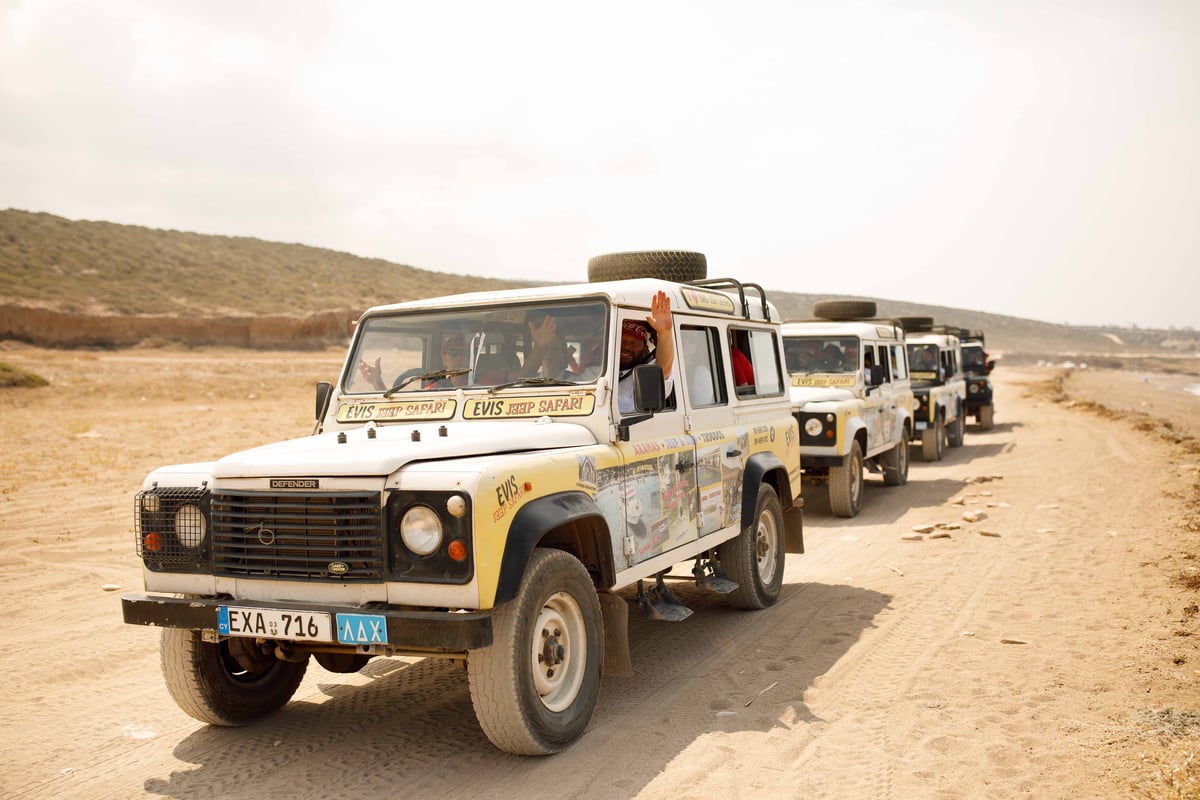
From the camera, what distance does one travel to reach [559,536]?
4.53m

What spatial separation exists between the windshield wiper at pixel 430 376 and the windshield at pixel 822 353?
7.24m

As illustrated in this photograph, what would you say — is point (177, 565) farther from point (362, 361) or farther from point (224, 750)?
point (362, 361)

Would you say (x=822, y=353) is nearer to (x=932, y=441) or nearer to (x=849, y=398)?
(x=849, y=398)

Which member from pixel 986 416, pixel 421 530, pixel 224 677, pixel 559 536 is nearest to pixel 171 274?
pixel 986 416

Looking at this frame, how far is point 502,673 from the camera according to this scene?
3945mm

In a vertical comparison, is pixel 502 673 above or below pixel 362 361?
below

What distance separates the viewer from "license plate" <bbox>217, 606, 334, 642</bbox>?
387 cm

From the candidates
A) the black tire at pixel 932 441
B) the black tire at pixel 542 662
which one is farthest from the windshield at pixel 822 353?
the black tire at pixel 542 662

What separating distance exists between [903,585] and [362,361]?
15.3 feet

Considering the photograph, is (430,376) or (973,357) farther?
(973,357)

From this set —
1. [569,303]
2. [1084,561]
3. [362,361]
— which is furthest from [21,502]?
[1084,561]

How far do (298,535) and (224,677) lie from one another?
119 centimetres

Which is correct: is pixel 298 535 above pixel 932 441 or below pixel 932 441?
above

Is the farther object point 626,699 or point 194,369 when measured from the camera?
point 194,369
